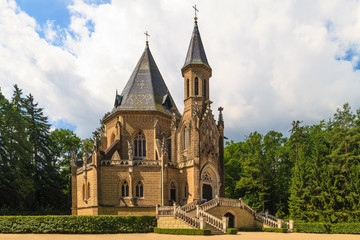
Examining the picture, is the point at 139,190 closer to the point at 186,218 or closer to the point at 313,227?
the point at 186,218

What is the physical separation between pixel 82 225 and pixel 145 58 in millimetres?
28724

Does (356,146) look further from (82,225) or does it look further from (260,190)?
(82,225)

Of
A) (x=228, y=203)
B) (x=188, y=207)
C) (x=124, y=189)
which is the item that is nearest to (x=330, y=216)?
(x=228, y=203)

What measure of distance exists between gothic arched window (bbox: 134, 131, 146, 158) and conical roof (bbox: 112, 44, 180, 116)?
3829 millimetres

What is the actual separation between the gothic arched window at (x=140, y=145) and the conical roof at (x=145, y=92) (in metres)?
3.83

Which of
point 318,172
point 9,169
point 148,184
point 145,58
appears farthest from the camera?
point 145,58

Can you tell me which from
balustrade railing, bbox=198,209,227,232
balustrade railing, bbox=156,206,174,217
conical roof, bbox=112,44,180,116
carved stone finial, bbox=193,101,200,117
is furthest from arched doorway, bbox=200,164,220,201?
conical roof, bbox=112,44,180,116

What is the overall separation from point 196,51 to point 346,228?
27.9m

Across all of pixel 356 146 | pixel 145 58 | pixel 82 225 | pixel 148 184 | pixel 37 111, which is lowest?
pixel 82 225

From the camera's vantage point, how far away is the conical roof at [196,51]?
4333 cm

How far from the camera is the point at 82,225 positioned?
29.4 meters

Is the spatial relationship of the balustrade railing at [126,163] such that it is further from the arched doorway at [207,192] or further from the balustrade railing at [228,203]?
the balustrade railing at [228,203]

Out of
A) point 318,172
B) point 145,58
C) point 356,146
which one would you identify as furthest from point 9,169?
point 356,146

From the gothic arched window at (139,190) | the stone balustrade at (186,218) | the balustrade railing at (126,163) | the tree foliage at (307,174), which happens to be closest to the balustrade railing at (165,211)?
the stone balustrade at (186,218)
